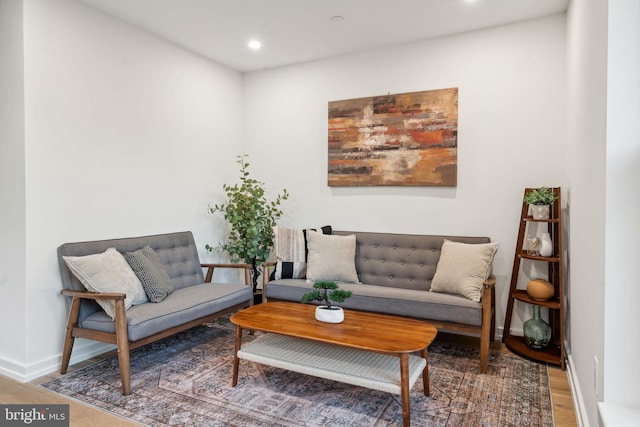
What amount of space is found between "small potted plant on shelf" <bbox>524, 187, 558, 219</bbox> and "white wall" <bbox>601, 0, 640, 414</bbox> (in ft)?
5.65

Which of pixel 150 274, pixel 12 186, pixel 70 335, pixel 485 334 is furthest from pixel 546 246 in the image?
pixel 12 186

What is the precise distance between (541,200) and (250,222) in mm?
2632

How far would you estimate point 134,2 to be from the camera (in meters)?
3.03

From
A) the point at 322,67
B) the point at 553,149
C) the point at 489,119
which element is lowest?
the point at 553,149

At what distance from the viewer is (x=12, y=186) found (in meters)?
2.72

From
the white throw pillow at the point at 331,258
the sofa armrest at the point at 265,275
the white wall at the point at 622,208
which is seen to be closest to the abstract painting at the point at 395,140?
the white throw pillow at the point at 331,258

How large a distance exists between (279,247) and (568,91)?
2772 mm

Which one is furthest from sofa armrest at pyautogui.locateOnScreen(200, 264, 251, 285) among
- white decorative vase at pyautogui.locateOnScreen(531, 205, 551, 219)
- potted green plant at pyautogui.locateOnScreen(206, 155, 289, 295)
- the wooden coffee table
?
white decorative vase at pyautogui.locateOnScreen(531, 205, 551, 219)

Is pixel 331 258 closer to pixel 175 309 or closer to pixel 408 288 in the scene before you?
pixel 408 288

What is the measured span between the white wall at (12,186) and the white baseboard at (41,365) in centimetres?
3

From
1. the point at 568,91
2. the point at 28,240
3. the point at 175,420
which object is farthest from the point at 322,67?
the point at 175,420

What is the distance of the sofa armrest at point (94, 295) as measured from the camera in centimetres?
246

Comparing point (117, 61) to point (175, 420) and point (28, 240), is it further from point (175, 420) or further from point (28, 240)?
point (175, 420)

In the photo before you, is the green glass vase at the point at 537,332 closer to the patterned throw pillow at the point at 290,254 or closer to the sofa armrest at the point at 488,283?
the sofa armrest at the point at 488,283
